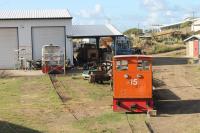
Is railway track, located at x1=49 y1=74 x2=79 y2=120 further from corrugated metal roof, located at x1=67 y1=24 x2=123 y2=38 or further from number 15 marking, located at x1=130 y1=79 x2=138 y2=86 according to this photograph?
corrugated metal roof, located at x1=67 y1=24 x2=123 y2=38

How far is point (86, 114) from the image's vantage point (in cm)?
1892

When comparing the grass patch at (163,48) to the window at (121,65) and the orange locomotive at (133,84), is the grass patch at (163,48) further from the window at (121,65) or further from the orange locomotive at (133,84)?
the orange locomotive at (133,84)

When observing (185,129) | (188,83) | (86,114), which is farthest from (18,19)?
(185,129)

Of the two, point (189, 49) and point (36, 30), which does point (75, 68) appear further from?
point (189, 49)

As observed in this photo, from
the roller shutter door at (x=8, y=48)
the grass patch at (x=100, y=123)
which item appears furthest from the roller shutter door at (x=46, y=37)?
the grass patch at (x=100, y=123)

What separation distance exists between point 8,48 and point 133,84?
2937 centimetres

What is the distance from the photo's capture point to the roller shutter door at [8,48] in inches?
1827

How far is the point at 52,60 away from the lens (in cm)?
4025

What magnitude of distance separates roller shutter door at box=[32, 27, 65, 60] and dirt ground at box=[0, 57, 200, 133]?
1613 cm

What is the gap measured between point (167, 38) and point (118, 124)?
75449mm

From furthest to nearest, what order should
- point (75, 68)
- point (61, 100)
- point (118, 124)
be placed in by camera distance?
1. point (75, 68)
2. point (61, 100)
3. point (118, 124)

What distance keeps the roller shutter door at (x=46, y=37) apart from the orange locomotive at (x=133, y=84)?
27.9 meters

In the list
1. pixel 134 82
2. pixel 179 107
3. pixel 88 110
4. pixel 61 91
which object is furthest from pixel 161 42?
pixel 134 82

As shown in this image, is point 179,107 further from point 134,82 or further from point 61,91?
point 61,91
